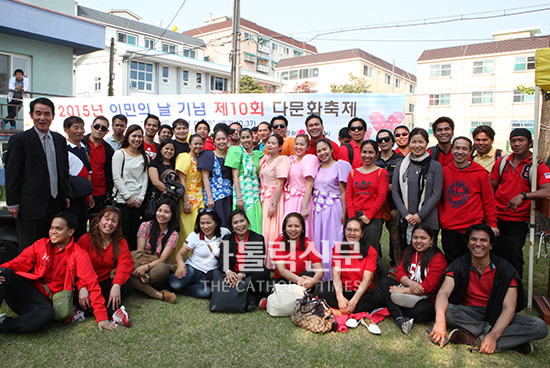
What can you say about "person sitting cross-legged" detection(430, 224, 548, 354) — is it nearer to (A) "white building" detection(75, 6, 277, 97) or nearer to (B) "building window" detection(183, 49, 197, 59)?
(A) "white building" detection(75, 6, 277, 97)

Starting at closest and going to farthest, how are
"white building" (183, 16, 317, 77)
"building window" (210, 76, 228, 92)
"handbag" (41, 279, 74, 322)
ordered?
1. "handbag" (41, 279, 74, 322)
2. "building window" (210, 76, 228, 92)
3. "white building" (183, 16, 317, 77)

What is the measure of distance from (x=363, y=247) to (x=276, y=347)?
1.25 m

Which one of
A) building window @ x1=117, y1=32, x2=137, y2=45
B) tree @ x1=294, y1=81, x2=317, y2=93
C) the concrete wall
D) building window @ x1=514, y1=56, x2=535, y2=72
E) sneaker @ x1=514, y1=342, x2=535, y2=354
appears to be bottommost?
sneaker @ x1=514, y1=342, x2=535, y2=354

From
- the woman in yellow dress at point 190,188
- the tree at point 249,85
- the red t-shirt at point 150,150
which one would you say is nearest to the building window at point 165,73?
the tree at point 249,85

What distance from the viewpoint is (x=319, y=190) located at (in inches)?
162

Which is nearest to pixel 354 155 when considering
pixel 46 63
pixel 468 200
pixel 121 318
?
pixel 468 200

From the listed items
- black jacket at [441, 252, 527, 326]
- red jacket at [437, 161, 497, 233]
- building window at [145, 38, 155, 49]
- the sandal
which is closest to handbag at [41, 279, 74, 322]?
the sandal

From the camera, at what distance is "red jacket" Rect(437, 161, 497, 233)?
3.49 m

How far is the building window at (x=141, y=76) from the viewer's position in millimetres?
20594

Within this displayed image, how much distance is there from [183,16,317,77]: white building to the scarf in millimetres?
32476

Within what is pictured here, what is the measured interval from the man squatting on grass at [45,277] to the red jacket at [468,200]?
3.14 meters

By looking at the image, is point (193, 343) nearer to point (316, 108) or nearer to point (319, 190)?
point (319, 190)

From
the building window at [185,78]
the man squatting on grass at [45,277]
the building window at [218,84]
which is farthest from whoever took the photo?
the building window at [218,84]

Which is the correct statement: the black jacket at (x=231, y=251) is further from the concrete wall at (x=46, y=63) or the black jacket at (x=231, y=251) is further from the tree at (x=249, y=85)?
the tree at (x=249, y=85)
